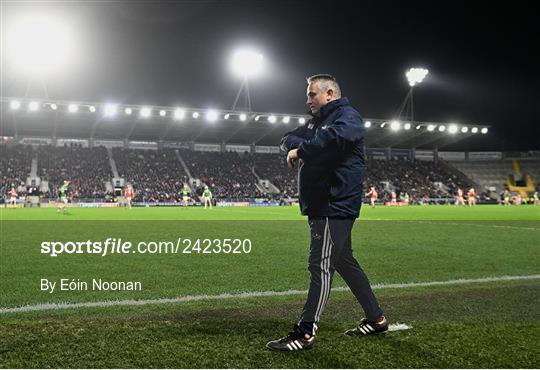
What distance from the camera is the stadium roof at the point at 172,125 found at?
4700 cm

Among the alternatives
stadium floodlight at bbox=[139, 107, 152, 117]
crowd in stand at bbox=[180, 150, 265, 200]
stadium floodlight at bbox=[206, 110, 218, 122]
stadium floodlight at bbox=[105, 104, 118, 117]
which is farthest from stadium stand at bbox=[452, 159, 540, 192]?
stadium floodlight at bbox=[105, 104, 118, 117]

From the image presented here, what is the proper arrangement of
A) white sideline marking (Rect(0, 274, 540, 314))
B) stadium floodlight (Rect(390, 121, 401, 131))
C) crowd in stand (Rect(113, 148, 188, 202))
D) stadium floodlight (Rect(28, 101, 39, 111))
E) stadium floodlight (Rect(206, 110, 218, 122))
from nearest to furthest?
1. white sideline marking (Rect(0, 274, 540, 314))
2. stadium floodlight (Rect(28, 101, 39, 111))
3. crowd in stand (Rect(113, 148, 188, 202))
4. stadium floodlight (Rect(206, 110, 218, 122))
5. stadium floodlight (Rect(390, 121, 401, 131))

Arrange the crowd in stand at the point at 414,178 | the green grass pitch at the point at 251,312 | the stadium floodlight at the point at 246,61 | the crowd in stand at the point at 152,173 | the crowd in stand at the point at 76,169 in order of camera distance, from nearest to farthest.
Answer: the green grass pitch at the point at 251,312, the crowd in stand at the point at 76,169, the stadium floodlight at the point at 246,61, the crowd in stand at the point at 152,173, the crowd in stand at the point at 414,178

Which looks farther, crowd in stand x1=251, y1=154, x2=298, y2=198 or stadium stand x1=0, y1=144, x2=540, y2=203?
crowd in stand x1=251, y1=154, x2=298, y2=198

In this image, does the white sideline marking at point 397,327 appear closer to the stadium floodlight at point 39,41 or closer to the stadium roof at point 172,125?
the stadium floodlight at point 39,41

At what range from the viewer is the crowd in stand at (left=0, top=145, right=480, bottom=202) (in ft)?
159

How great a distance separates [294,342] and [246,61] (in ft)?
153

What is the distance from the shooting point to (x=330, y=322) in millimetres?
4848

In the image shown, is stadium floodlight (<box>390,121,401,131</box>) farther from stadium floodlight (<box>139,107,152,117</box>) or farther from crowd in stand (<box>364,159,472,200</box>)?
stadium floodlight (<box>139,107,152,117</box>)

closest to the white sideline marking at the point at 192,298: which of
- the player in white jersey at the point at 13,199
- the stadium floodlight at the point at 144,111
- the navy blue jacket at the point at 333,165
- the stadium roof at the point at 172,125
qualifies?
the navy blue jacket at the point at 333,165

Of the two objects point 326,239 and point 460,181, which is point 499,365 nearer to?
point 326,239

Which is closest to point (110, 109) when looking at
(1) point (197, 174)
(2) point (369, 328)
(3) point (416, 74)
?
(1) point (197, 174)

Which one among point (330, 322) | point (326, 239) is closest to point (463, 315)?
point (330, 322)

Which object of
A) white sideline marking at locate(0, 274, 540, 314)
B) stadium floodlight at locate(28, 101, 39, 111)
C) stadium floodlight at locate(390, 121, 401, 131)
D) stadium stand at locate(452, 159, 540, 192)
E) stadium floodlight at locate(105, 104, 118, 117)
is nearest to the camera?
white sideline marking at locate(0, 274, 540, 314)
